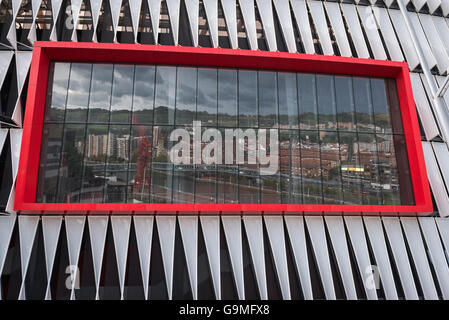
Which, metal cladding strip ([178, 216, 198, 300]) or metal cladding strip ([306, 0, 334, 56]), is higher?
metal cladding strip ([306, 0, 334, 56])

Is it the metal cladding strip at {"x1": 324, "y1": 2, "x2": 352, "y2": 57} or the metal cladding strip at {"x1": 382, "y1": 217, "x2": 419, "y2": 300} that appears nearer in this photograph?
the metal cladding strip at {"x1": 382, "y1": 217, "x2": 419, "y2": 300}

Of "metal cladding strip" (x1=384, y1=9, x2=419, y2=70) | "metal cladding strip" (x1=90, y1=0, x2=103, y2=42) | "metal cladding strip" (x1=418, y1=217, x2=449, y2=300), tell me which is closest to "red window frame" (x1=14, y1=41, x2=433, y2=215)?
"metal cladding strip" (x1=418, y1=217, x2=449, y2=300)

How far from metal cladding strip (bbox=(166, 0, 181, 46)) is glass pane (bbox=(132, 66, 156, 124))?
250 centimetres

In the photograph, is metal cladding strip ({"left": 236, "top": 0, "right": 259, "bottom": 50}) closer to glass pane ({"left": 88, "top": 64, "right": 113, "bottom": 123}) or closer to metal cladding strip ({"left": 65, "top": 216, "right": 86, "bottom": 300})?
glass pane ({"left": 88, "top": 64, "right": 113, "bottom": 123})

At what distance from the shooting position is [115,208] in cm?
1209

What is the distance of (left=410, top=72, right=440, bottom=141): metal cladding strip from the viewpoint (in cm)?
1521

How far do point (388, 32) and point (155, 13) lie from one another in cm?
1462

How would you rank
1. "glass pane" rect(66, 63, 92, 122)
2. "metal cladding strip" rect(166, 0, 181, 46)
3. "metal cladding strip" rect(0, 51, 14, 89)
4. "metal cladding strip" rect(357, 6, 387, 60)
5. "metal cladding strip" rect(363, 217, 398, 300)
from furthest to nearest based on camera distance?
1. "metal cladding strip" rect(357, 6, 387, 60)
2. "metal cladding strip" rect(166, 0, 181, 46)
3. "glass pane" rect(66, 63, 92, 122)
4. "metal cladding strip" rect(0, 51, 14, 89)
5. "metal cladding strip" rect(363, 217, 398, 300)

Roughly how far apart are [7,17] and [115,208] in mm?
12123

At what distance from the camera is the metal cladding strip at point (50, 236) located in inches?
481

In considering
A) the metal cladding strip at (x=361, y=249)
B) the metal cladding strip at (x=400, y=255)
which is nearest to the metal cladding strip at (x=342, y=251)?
the metal cladding strip at (x=361, y=249)

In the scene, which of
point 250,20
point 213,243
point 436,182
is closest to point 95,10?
point 250,20

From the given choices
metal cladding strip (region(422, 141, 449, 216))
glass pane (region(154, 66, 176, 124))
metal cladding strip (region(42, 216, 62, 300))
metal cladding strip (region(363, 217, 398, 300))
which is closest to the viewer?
metal cladding strip (region(42, 216, 62, 300))

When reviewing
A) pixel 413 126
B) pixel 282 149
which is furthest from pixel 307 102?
pixel 413 126
